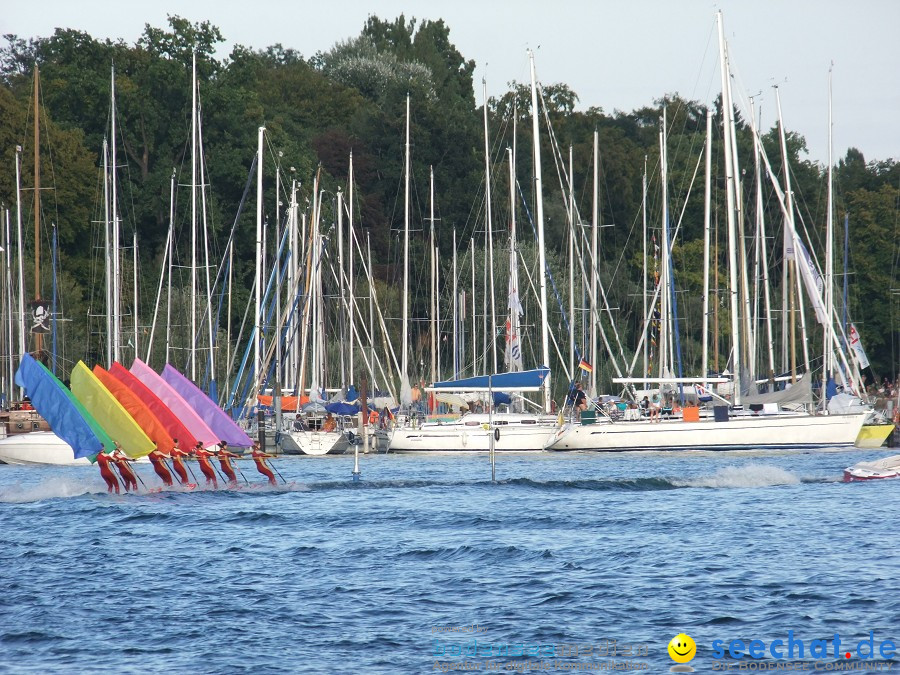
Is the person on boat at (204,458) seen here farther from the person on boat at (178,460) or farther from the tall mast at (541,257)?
the tall mast at (541,257)

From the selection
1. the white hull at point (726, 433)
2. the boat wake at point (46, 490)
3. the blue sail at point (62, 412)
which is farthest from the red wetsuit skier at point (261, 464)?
the white hull at point (726, 433)

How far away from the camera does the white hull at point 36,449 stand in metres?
A: 44.2

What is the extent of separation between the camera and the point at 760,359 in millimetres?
60125

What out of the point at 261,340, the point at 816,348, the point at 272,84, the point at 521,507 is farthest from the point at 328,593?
the point at 272,84

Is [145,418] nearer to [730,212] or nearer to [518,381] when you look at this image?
[518,381]

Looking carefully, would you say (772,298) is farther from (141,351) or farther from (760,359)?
(141,351)

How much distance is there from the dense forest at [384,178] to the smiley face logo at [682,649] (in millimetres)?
41499

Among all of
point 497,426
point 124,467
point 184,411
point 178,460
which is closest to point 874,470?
point 497,426

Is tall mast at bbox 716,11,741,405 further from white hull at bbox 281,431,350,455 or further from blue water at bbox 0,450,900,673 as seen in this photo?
white hull at bbox 281,431,350,455

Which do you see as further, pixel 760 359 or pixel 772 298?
pixel 772 298

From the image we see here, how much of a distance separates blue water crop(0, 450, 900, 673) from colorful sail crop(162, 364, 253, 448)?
1752 millimetres

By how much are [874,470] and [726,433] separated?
892 cm

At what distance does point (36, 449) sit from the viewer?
146ft

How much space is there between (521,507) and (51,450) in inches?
790
